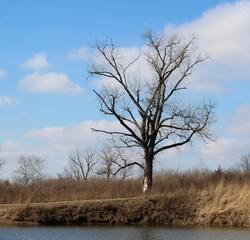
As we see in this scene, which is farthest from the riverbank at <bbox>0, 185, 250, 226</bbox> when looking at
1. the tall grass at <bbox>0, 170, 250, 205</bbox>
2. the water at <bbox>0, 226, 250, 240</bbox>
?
the water at <bbox>0, 226, 250, 240</bbox>

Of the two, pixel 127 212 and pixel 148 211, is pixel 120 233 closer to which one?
pixel 127 212

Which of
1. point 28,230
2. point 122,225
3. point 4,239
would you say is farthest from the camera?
point 122,225

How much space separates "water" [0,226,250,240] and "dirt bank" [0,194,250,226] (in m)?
2.33

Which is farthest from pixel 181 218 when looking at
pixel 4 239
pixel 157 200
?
pixel 4 239

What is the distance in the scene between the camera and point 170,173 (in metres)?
47.2

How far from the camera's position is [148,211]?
112 ft

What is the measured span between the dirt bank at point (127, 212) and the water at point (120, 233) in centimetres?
233

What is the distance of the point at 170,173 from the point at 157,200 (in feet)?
40.6

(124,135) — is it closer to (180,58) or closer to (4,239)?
(180,58)

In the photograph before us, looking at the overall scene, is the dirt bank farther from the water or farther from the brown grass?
the water

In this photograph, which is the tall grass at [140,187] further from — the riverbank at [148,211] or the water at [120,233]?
the water at [120,233]

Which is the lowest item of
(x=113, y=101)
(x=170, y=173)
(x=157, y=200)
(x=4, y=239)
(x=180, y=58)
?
(x=4, y=239)

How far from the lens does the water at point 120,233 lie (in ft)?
84.9

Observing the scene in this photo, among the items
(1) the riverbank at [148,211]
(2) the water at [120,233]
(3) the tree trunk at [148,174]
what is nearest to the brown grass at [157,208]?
(1) the riverbank at [148,211]
